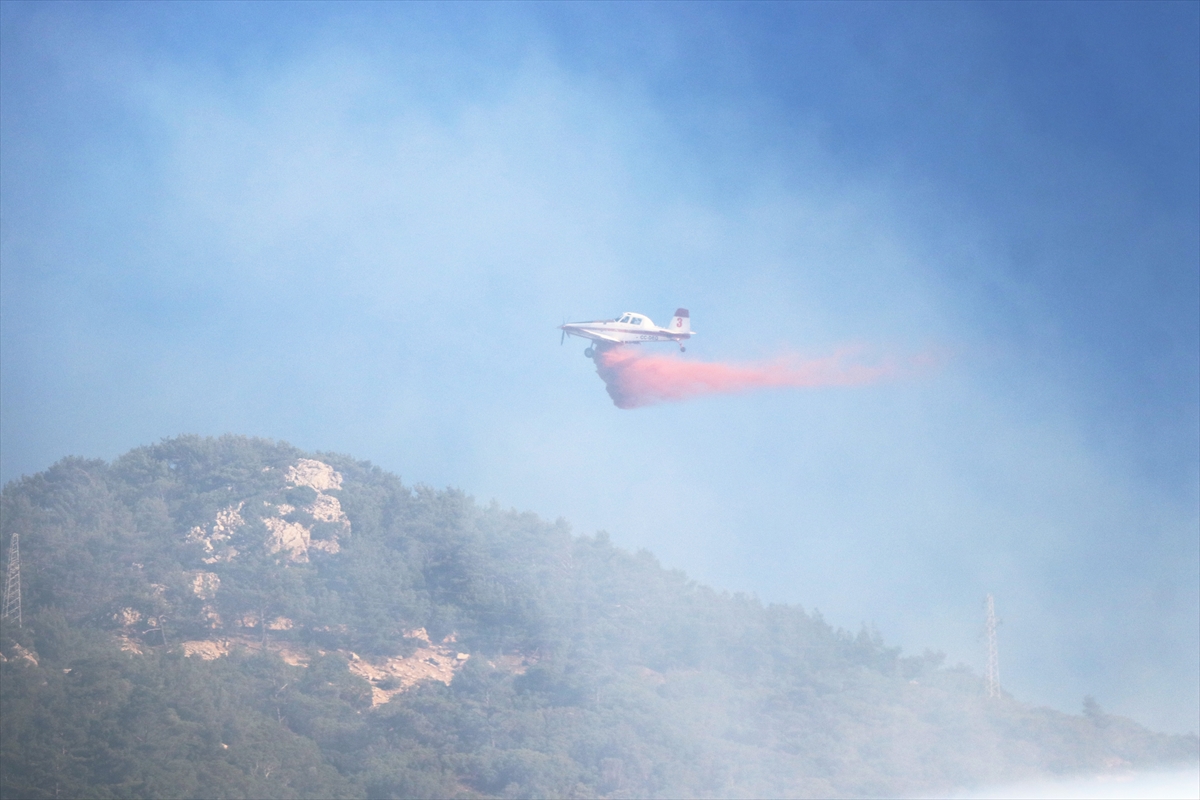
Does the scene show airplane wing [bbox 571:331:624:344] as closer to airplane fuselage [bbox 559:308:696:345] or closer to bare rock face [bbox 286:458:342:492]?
airplane fuselage [bbox 559:308:696:345]

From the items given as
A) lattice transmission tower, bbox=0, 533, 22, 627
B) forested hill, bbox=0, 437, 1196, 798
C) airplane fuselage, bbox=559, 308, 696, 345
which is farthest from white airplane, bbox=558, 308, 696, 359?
lattice transmission tower, bbox=0, 533, 22, 627

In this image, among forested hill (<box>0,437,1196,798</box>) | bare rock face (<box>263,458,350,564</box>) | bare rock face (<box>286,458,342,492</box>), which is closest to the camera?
forested hill (<box>0,437,1196,798</box>)

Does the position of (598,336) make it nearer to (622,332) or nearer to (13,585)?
(622,332)

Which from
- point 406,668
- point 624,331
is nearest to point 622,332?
point 624,331

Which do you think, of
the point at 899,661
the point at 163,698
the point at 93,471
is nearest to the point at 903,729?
the point at 899,661

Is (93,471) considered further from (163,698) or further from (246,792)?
(246,792)

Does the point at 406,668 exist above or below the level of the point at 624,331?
below
